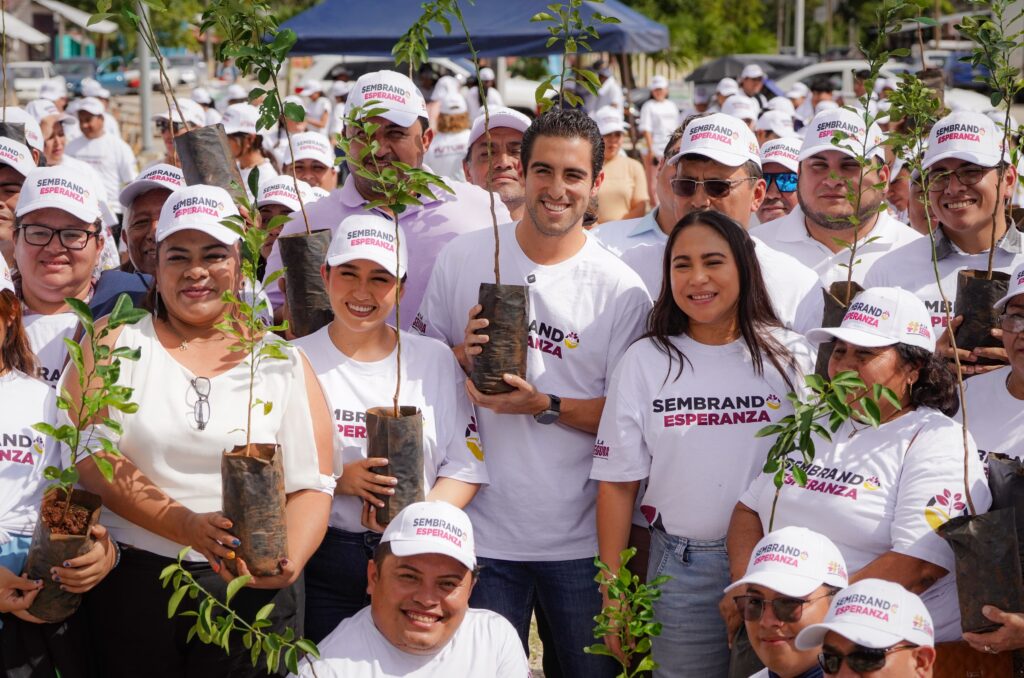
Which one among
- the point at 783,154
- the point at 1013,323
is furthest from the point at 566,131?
the point at 783,154

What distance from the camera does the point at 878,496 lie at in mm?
3834

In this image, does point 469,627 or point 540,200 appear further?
point 540,200

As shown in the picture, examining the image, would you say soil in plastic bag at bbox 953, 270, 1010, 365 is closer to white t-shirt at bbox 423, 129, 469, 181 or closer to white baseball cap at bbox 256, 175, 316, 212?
white baseball cap at bbox 256, 175, 316, 212

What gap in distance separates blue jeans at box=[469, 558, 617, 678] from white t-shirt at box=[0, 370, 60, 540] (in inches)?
57.4

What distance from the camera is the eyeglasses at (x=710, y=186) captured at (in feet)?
16.0

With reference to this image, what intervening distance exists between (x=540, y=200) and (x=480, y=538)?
118cm

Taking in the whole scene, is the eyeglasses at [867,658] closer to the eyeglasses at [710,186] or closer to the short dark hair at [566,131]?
the short dark hair at [566,131]

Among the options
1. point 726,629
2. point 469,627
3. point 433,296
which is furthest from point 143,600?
point 726,629

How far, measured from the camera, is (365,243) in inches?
164

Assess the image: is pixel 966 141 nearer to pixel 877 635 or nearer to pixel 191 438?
pixel 877 635

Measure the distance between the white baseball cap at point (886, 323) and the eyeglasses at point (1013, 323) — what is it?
260 mm

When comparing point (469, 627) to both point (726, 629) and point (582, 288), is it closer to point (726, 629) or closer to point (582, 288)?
point (726, 629)

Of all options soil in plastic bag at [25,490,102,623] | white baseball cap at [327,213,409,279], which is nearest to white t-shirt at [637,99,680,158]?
white baseball cap at [327,213,409,279]

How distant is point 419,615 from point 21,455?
1.28 metres
